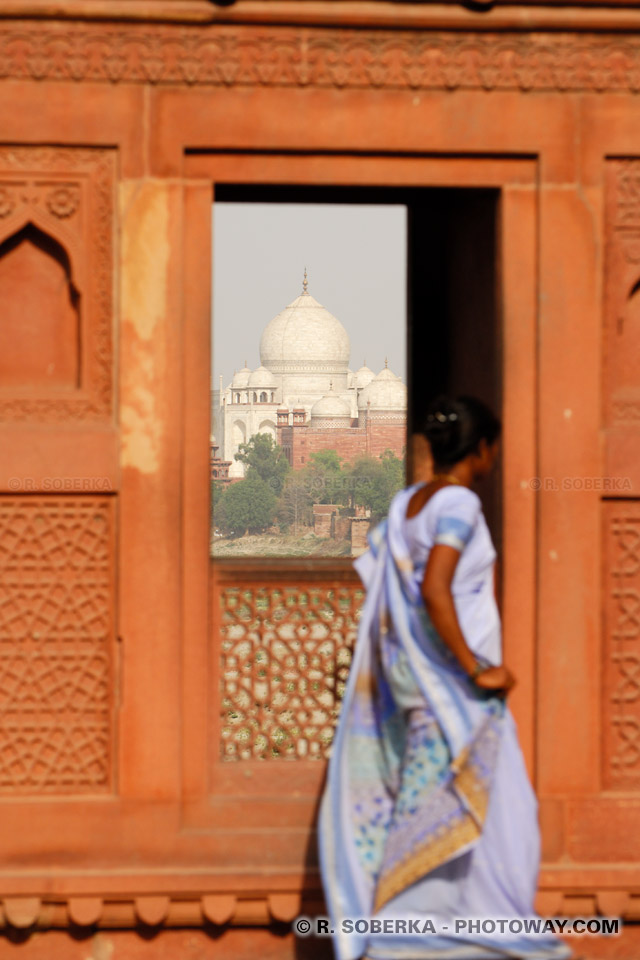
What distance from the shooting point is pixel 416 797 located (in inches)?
129

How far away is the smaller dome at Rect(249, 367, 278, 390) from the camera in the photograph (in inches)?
2453

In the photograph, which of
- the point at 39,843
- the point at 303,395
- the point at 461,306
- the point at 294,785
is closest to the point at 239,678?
the point at 294,785

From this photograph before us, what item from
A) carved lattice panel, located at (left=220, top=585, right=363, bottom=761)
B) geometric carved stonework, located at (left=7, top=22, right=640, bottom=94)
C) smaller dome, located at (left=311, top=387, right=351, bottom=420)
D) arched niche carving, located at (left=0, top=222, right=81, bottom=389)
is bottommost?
carved lattice panel, located at (left=220, top=585, right=363, bottom=761)

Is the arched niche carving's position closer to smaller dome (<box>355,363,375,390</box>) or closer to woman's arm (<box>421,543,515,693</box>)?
woman's arm (<box>421,543,515,693</box>)

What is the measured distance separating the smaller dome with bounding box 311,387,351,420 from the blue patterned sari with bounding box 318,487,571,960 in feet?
181

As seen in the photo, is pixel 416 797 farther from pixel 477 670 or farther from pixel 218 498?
pixel 218 498

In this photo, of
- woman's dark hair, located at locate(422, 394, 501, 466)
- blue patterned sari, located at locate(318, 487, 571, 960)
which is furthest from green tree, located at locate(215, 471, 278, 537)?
woman's dark hair, located at locate(422, 394, 501, 466)

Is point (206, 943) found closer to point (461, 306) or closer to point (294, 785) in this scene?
point (294, 785)

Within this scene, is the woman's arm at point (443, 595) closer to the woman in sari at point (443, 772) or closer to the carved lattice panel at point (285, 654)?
the woman in sari at point (443, 772)

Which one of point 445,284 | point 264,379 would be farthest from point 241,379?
point 445,284

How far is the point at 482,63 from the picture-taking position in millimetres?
3793

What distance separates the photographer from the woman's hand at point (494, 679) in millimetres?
3211

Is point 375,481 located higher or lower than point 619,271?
lower

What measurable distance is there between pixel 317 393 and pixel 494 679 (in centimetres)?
5833
